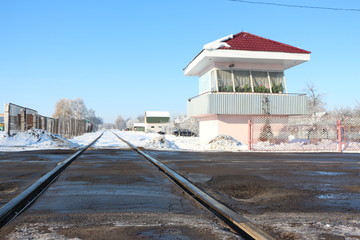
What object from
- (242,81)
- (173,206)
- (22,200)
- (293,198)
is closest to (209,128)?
(242,81)

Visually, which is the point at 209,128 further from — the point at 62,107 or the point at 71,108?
the point at 71,108

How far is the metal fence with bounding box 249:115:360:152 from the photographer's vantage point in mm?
18984

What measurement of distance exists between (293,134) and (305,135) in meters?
1.07

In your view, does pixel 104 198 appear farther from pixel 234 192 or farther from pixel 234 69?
pixel 234 69

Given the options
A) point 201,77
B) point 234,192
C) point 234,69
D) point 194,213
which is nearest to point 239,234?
point 194,213

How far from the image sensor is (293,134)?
22844 mm

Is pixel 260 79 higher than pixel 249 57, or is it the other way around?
pixel 249 57

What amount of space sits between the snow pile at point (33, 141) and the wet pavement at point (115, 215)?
13.5 m

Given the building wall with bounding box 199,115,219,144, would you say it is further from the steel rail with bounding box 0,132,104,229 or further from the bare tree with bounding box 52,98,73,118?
the bare tree with bounding box 52,98,73,118

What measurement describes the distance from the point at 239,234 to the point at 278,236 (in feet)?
1.30

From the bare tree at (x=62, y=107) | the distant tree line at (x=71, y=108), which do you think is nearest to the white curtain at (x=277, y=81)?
the distant tree line at (x=71, y=108)

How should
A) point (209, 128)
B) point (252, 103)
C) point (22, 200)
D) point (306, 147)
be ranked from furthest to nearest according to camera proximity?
1. point (209, 128)
2. point (252, 103)
3. point (306, 147)
4. point (22, 200)

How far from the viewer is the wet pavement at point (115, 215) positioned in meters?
3.49

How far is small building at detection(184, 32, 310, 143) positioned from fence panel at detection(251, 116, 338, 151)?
722mm
